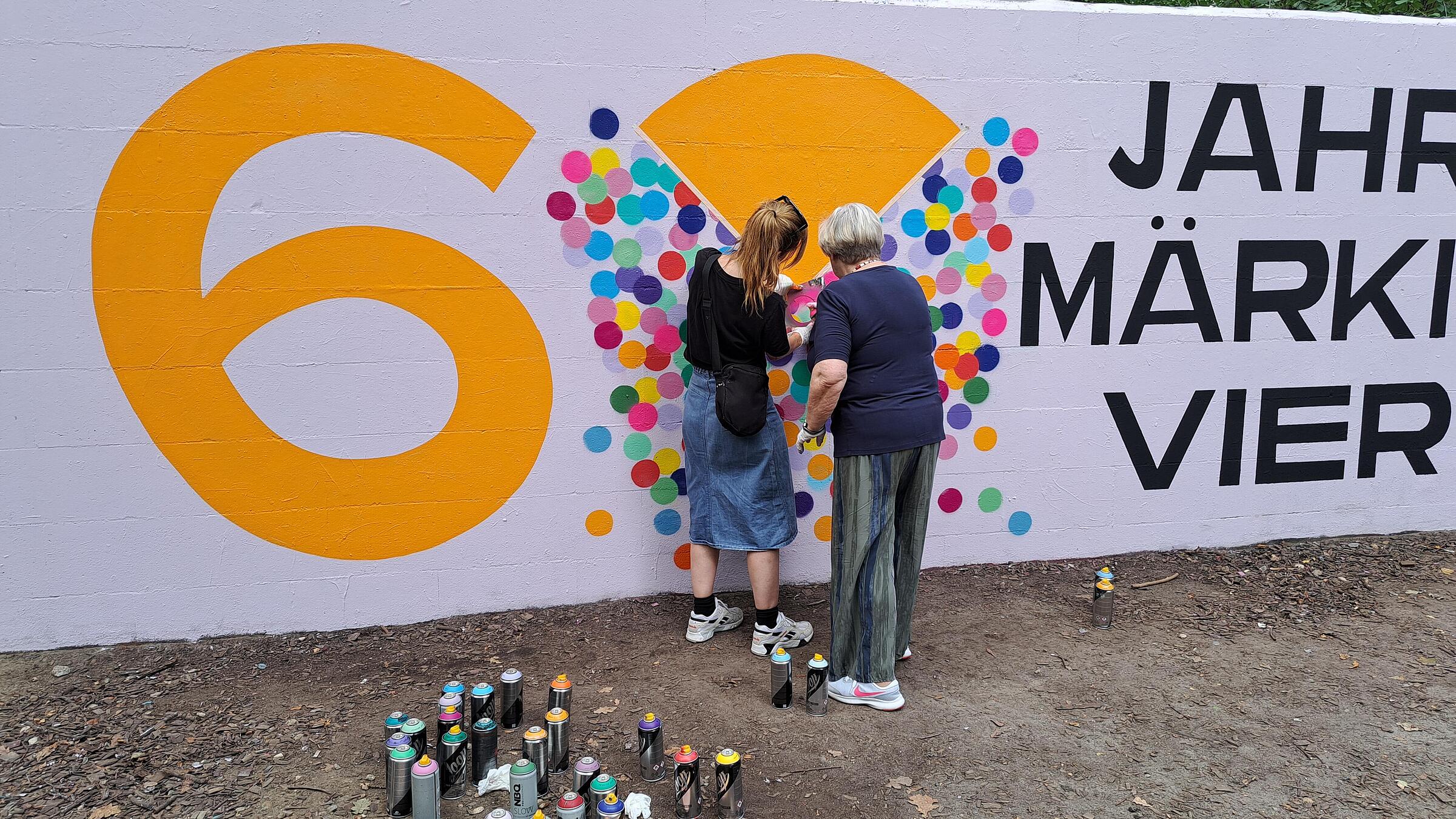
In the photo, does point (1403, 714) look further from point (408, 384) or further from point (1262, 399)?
point (408, 384)

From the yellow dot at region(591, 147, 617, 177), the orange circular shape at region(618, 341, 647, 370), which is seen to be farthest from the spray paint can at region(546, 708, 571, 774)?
the yellow dot at region(591, 147, 617, 177)

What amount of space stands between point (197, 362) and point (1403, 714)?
4759mm

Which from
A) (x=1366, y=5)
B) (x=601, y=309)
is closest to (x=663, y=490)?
(x=601, y=309)

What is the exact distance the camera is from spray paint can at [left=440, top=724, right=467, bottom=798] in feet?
9.43

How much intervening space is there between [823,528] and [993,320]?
128 cm

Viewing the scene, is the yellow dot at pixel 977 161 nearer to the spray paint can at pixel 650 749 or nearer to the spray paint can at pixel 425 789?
the spray paint can at pixel 650 749

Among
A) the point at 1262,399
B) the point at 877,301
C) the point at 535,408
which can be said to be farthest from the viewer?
the point at 1262,399

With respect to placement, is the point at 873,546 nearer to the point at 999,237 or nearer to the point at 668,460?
the point at 668,460

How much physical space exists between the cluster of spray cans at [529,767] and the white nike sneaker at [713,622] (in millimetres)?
809

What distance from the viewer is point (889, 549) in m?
3.40

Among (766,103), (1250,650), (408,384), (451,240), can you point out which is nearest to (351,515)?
(408,384)

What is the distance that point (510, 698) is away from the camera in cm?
327

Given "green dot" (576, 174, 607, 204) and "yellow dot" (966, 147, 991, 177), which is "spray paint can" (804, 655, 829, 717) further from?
"yellow dot" (966, 147, 991, 177)

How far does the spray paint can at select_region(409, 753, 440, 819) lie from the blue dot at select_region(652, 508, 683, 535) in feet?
5.75
